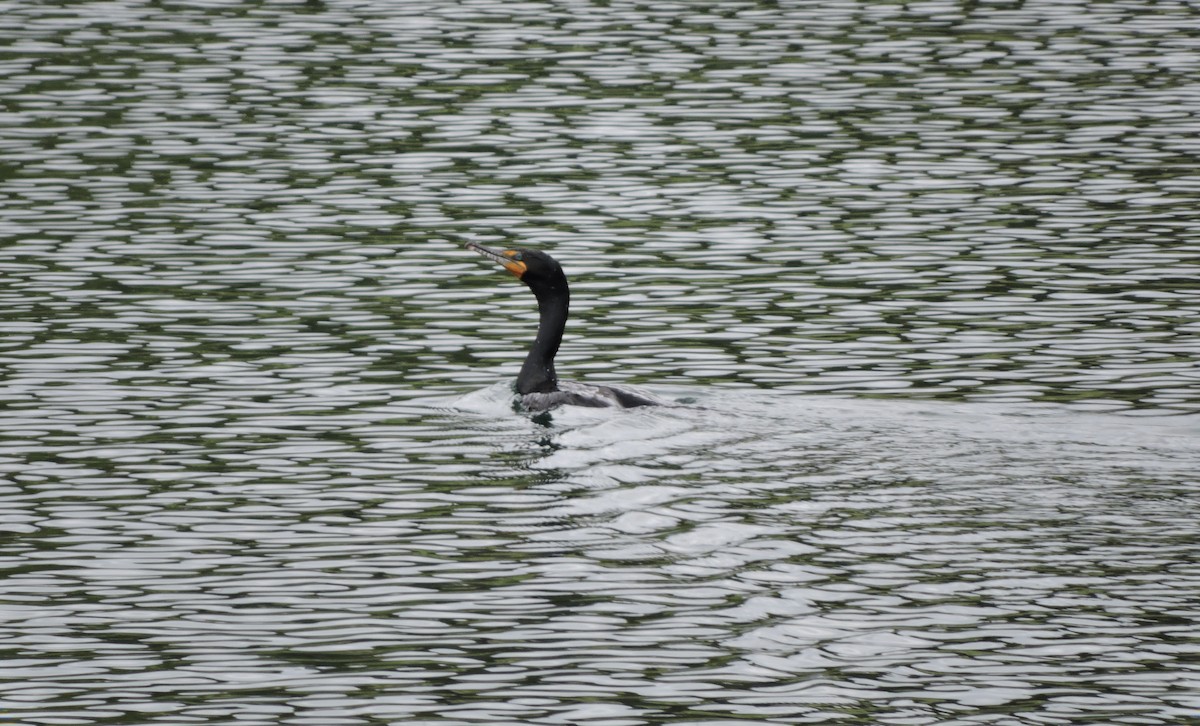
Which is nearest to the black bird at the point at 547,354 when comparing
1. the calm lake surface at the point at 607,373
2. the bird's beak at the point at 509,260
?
the bird's beak at the point at 509,260

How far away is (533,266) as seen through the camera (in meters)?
18.8

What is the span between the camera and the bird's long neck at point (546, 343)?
18062 millimetres

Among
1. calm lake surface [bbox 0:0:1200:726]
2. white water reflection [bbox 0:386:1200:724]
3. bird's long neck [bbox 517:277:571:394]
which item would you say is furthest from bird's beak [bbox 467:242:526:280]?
white water reflection [bbox 0:386:1200:724]

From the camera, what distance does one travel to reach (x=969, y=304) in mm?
21641

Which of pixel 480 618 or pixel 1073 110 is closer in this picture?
pixel 480 618

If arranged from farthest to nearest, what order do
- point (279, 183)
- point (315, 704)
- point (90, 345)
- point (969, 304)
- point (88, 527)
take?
point (279, 183) → point (969, 304) → point (90, 345) → point (88, 527) → point (315, 704)

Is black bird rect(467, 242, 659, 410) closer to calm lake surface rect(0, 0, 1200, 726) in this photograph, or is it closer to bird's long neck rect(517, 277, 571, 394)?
bird's long neck rect(517, 277, 571, 394)

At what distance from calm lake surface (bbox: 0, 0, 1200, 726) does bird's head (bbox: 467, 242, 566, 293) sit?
1.09m

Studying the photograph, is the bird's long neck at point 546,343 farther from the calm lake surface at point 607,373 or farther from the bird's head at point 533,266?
the calm lake surface at point 607,373

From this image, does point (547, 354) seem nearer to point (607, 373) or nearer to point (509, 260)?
point (509, 260)

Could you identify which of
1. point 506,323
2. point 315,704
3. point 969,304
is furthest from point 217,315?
point 315,704

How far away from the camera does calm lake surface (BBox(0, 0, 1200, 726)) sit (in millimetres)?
11609

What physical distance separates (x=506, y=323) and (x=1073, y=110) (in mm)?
12837

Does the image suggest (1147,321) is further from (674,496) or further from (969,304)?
(674,496)
